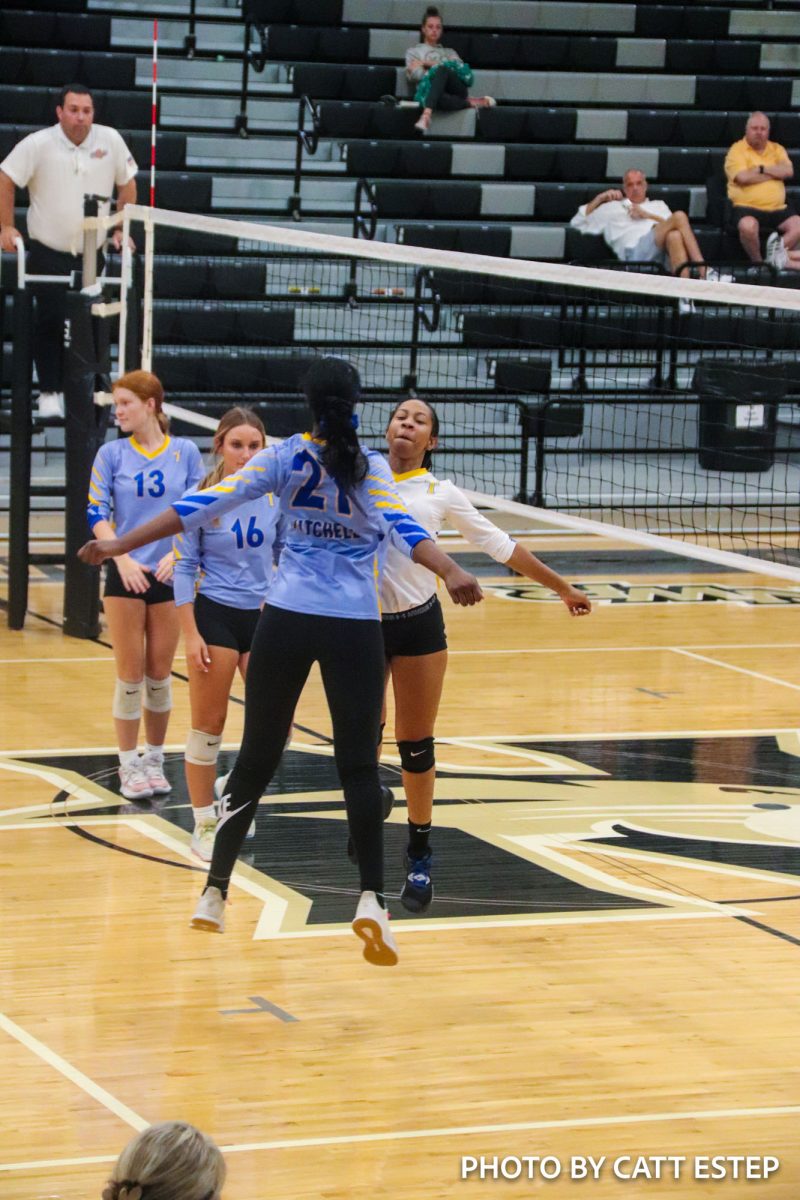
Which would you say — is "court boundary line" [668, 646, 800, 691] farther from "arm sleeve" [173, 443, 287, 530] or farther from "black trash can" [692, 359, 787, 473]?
"arm sleeve" [173, 443, 287, 530]

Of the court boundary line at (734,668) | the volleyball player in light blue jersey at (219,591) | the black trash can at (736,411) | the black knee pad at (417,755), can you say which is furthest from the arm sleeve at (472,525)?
the black trash can at (736,411)

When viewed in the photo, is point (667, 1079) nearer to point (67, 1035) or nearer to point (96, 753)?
point (67, 1035)

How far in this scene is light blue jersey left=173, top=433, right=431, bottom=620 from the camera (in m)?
4.96

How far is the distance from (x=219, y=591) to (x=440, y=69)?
11656 mm

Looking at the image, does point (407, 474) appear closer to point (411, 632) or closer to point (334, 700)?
point (411, 632)

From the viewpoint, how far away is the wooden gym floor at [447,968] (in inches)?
173

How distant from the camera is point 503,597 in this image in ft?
41.8

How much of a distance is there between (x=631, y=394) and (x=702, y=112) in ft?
14.9

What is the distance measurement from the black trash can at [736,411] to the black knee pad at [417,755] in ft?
32.4

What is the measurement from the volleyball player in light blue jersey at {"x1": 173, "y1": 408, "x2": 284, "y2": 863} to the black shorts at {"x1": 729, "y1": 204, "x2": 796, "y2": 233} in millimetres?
11258

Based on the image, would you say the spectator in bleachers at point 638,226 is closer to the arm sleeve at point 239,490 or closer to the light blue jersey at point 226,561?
the light blue jersey at point 226,561

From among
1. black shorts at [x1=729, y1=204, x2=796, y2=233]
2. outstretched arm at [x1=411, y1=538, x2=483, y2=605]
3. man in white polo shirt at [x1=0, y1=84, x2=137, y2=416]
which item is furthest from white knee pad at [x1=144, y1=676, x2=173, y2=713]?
black shorts at [x1=729, y1=204, x2=796, y2=233]

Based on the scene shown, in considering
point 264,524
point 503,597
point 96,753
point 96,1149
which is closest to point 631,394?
point 503,597

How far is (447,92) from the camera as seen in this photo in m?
17.4
